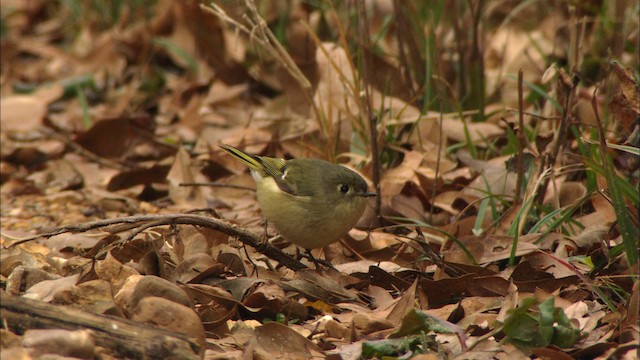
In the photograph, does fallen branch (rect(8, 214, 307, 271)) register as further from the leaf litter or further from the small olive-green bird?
the small olive-green bird

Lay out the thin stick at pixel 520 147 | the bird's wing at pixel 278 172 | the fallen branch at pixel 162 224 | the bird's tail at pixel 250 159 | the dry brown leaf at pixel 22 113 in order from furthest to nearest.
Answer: the dry brown leaf at pixel 22 113
the bird's tail at pixel 250 159
the bird's wing at pixel 278 172
the thin stick at pixel 520 147
the fallen branch at pixel 162 224

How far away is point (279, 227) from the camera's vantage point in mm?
4484

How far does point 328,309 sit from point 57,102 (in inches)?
193

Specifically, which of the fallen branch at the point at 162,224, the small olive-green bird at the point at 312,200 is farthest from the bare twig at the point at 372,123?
the fallen branch at the point at 162,224

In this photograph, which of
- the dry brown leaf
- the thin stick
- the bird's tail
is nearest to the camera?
the thin stick

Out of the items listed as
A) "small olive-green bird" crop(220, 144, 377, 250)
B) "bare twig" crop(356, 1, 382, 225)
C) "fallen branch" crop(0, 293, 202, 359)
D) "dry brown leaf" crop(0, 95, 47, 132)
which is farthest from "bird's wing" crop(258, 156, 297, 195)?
"dry brown leaf" crop(0, 95, 47, 132)

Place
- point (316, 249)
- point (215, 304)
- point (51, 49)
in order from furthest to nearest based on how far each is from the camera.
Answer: point (51, 49) < point (316, 249) < point (215, 304)

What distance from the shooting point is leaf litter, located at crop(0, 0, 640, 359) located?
3371 millimetres

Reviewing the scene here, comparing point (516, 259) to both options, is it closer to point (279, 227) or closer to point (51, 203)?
point (279, 227)

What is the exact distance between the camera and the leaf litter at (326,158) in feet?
11.1

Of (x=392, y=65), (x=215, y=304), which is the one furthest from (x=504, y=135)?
(x=215, y=304)

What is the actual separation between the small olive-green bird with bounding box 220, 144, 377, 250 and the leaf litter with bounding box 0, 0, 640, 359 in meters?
0.09

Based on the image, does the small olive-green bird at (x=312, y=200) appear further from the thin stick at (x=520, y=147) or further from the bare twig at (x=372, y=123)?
the thin stick at (x=520, y=147)

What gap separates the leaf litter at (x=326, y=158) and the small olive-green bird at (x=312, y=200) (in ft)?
0.28
